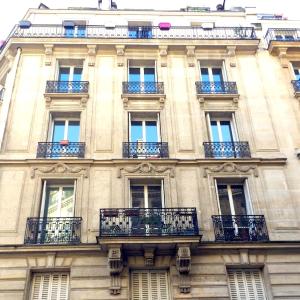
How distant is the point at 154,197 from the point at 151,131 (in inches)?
104

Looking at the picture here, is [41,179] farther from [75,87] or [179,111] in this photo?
[179,111]

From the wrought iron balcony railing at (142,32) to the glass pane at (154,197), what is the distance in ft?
22.3

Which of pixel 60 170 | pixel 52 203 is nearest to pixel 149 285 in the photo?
pixel 52 203

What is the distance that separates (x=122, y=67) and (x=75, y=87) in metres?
1.97

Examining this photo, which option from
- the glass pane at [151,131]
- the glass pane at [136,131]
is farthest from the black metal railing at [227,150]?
the glass pane at [136,131]

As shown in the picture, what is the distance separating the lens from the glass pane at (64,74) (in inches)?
633

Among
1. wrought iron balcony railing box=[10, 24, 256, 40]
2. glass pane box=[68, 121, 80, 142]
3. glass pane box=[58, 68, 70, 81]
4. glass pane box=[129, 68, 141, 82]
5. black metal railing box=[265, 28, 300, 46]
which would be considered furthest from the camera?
black metal railing box=[265, 28, 300, 46]

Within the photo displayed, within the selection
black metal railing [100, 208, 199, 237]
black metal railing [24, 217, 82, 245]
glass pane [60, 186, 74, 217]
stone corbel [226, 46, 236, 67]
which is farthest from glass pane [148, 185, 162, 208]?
stone corbel [226, 46, 236, 67]

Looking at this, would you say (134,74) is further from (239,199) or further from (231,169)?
(239,199)

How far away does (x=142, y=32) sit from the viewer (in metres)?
18.0

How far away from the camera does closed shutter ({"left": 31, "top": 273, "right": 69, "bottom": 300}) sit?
10.9m

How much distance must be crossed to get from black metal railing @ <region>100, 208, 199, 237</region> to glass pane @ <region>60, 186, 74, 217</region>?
1.06m

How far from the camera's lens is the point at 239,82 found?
52.0 feet

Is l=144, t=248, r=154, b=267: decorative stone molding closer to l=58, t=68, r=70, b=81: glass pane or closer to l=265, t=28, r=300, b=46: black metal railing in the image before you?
l=58, t=68, r=70, b=81: glass pane
